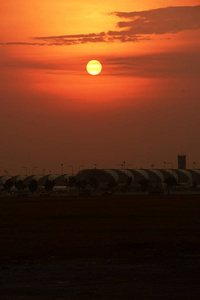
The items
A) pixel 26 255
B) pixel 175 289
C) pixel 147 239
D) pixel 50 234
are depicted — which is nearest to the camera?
pixel 175 289

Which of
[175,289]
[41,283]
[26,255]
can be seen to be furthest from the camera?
[26,255]

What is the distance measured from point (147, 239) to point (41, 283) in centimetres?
1707

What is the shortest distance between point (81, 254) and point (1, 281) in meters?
8.90

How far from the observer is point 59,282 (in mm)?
21688

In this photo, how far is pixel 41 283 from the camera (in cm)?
2152

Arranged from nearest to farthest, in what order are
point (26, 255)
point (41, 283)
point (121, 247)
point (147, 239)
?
point (41, 283), point (26, 255), point (121, 247), point (147, 239)

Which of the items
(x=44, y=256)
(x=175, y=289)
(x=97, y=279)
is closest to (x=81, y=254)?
(x=44, y=256)

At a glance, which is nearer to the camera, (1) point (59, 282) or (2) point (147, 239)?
(1) point (59, 282)

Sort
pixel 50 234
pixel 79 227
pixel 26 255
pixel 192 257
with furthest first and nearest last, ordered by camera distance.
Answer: pixel 79 227 → pixel 50 234 → pixel 26 255 → pixel 192 257

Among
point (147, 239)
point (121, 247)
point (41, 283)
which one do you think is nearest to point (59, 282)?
point (41, 283)

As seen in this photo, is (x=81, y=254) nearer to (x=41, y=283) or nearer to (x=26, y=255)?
(x=26, y=255)

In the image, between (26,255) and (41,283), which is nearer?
(41,283)

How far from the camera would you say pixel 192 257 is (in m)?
28.5

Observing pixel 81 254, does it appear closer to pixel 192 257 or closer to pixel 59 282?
pixel 192 257
